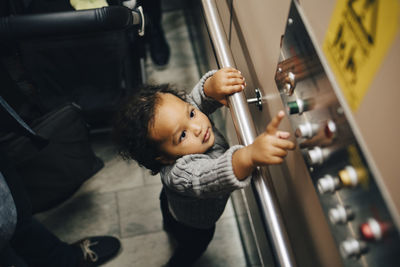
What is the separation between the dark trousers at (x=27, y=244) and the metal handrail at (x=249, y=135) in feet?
2.19

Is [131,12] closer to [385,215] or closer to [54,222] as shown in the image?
[385,215]

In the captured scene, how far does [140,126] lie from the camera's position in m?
0.75

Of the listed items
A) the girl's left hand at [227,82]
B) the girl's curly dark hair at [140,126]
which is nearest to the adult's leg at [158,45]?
the girl's curly dark hair at [140,126]

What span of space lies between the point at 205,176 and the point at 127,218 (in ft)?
3.00

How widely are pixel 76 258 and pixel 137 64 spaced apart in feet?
2.75

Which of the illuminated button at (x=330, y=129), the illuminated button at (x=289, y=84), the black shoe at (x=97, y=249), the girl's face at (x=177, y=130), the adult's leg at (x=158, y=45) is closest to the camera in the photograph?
the illuminated button at (x=330, y=129)

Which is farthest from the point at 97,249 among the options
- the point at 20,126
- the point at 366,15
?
the point at 366,15

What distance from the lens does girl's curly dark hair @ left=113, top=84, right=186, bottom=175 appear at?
743mm

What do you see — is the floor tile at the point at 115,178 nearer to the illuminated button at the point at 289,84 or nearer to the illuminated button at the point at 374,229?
the illuminated button at the point at 289,84

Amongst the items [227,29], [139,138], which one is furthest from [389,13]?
[227,29]

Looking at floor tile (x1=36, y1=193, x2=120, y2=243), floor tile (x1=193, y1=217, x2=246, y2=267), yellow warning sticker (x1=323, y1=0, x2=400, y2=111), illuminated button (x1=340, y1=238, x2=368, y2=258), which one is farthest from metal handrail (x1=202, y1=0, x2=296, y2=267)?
floor tile (x1=36, y1=193, x2=120, y2=243)

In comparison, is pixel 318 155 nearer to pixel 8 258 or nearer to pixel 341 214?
pixel 341 214

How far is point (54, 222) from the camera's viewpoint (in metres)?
1.46

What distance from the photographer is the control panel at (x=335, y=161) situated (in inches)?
13.6
